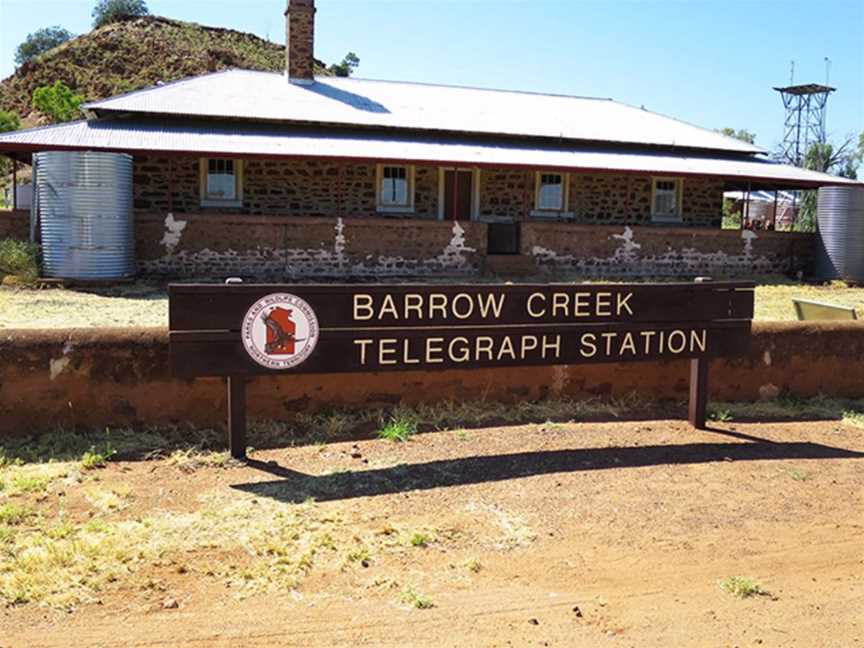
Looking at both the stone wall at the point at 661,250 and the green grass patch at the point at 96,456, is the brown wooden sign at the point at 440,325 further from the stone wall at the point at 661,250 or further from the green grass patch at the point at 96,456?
the stone wall at the point at 661,250

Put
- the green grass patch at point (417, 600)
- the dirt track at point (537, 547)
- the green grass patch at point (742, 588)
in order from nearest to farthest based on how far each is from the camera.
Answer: the dirt track at point (537, 547)
the green grass patch at point (417, 600)
the green grass patch at point (742, 588)

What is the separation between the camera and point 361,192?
20.4 meters

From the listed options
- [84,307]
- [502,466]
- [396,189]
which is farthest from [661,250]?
[502,466]

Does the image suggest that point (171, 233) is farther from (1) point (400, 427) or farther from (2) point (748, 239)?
(2) point (748, 239)

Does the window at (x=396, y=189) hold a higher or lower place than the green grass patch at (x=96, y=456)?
higher

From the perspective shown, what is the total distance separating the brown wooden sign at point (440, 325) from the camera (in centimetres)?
536

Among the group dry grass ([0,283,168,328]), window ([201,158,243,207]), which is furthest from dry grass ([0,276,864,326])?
window ([201,158,243,207])

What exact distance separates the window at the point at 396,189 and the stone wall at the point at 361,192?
0.58ft

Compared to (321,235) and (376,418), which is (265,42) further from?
(376,418)

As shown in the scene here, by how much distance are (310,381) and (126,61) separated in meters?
60.7

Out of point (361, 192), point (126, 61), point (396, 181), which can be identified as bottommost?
point (361, 192)

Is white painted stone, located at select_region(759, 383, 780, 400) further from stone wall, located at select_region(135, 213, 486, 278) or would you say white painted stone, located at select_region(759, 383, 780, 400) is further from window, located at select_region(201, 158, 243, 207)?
window, located at select_region(201, 158, 243, 207)

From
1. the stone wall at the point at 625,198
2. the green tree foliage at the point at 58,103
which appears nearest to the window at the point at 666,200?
the stone wall at the point at 625,198

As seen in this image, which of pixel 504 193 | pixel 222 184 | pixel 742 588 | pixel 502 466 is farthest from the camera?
pixel 504 193
